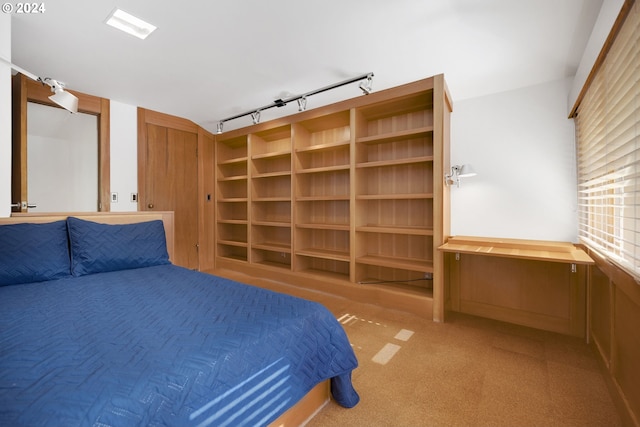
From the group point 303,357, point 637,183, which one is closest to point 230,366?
point 303,357

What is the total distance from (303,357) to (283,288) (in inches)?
91.9

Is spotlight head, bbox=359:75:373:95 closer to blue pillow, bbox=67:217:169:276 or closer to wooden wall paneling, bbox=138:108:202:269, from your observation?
blue pillow, bbox=67:217:169:276

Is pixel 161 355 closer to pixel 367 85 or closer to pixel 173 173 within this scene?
pixel 367 85

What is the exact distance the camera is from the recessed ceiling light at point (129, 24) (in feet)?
6.37

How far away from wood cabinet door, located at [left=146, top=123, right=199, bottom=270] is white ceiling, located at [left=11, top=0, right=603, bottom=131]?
87 cm

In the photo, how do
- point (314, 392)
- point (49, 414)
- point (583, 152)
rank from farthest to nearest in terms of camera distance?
point (583, 152) < point (314, 392) < point (49, 414)

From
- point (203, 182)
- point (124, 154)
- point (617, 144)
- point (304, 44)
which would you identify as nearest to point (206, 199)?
point (203, 182)

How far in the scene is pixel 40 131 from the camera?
13.0 ft

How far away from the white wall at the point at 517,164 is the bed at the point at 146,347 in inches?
83.4

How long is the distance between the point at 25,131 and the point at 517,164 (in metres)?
4.50

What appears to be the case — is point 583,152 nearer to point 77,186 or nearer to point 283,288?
point 283,288

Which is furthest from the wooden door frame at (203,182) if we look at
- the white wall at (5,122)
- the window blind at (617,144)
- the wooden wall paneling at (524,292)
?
the window blind at (617,144)

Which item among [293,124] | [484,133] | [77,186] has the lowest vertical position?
[77,186]

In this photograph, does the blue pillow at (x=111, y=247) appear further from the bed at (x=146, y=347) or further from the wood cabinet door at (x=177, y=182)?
the wood cabinet door at (x=177, y=182)
